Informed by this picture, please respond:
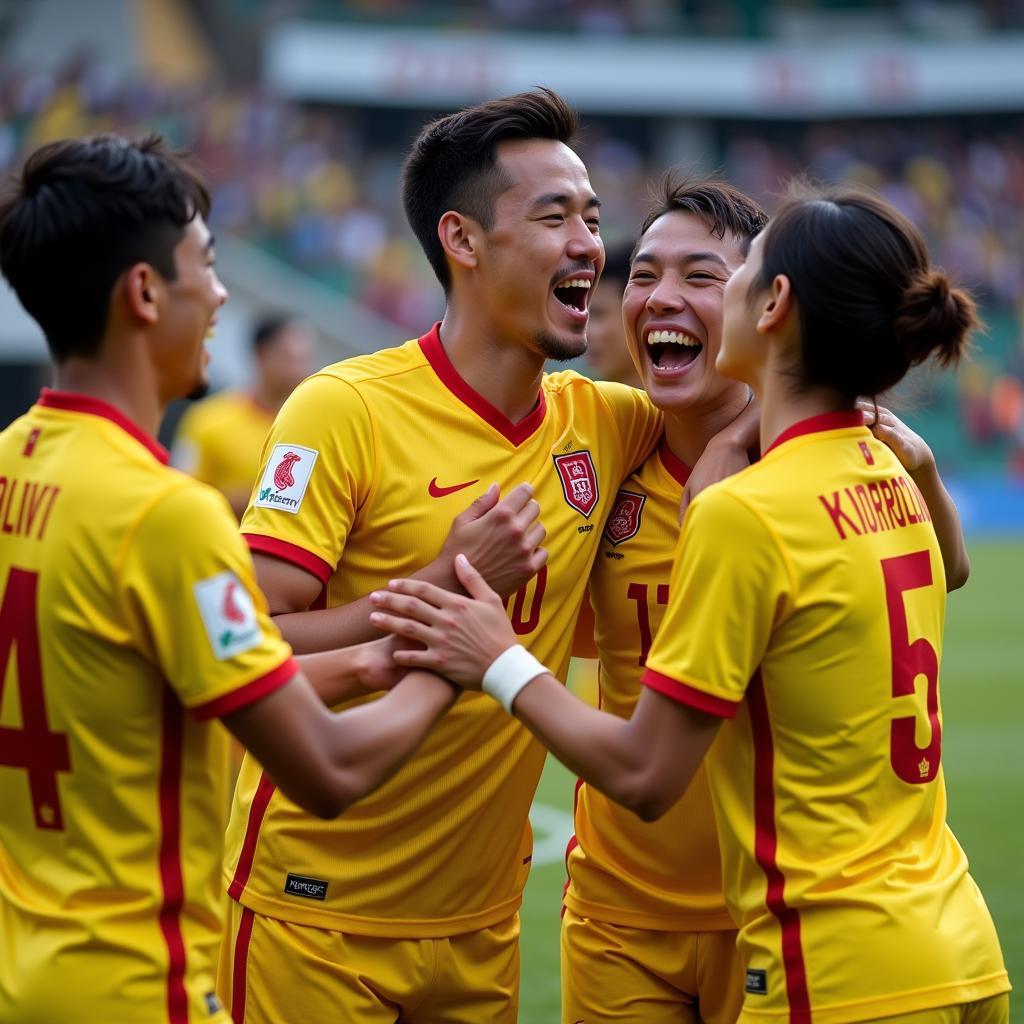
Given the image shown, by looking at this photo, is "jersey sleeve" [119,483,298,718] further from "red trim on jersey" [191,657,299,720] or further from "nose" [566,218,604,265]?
"nose" [566,218,604,265]

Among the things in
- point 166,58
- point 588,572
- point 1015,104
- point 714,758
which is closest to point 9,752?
point 714,758

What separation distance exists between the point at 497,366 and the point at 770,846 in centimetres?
149

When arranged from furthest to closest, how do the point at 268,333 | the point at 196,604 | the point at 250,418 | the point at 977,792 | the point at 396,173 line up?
the point at 396,173 < the point at 268,333 < the point at 250,418 < the point at 977,792 < the point at 196,604

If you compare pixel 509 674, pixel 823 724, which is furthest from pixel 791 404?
pixel 509 674

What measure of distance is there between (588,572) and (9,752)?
5.27 ft

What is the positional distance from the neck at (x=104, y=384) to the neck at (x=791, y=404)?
4.03 ft

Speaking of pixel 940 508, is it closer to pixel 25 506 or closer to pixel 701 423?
pixel 701 423

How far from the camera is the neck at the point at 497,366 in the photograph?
3699 millimetres

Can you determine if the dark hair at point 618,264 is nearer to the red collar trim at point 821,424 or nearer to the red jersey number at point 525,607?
the red jersey number at point 525,607

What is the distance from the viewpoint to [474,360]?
12.2ft

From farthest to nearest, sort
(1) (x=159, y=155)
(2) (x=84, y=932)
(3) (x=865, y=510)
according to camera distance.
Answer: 1. (3) (x=865, y=510)
2. (1) (x=159, y=155)
3. (2) (x=84, y=932)

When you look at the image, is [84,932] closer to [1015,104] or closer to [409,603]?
[409,603]

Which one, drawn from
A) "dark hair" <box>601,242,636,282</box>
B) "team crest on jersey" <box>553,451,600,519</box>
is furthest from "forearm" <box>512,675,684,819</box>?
"dark hair" <box>601,242,636,282</box>

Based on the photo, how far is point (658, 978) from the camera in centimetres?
363
